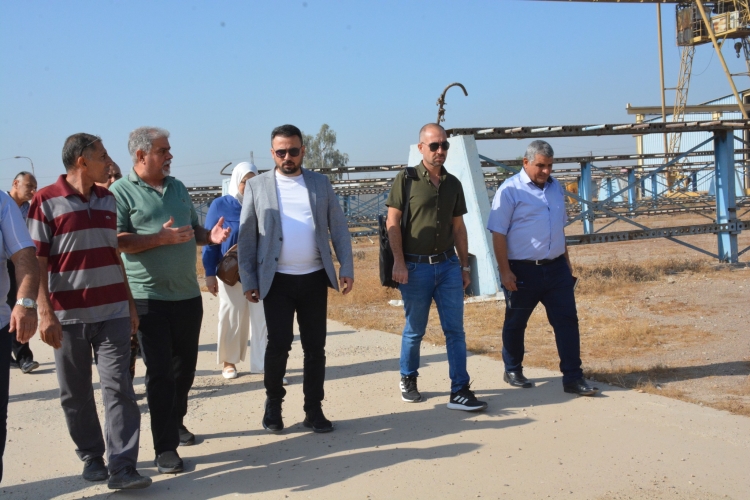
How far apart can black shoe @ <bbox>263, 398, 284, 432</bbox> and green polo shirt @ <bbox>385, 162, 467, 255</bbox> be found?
4.65ft

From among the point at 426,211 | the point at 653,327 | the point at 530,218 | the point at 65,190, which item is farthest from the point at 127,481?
the point at 653,327

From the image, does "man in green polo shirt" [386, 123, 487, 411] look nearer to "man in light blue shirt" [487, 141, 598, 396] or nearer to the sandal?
"man in light blue shirt" [487, 141, 598, 396]

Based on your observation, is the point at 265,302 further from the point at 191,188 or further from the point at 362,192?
the point at 362,192

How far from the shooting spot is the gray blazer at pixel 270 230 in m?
4.67

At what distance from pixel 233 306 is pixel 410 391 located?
185 cm

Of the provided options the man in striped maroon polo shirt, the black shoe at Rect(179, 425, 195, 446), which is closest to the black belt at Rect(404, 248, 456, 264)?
the black shoe at Rect(179, 425, 195, 446)

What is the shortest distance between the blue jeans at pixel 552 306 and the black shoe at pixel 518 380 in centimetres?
14

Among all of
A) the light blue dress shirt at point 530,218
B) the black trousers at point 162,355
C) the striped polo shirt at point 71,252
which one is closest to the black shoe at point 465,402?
the light blue dress shirt at point 530,218

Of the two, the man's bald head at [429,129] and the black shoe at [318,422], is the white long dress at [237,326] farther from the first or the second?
the man's bald head at [429,129]

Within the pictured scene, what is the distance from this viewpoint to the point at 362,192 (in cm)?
3956

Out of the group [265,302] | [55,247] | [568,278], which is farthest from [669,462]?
[55,247]

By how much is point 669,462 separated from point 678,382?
1.85 metres

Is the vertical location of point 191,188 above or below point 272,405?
above

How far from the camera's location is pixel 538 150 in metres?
5.46
